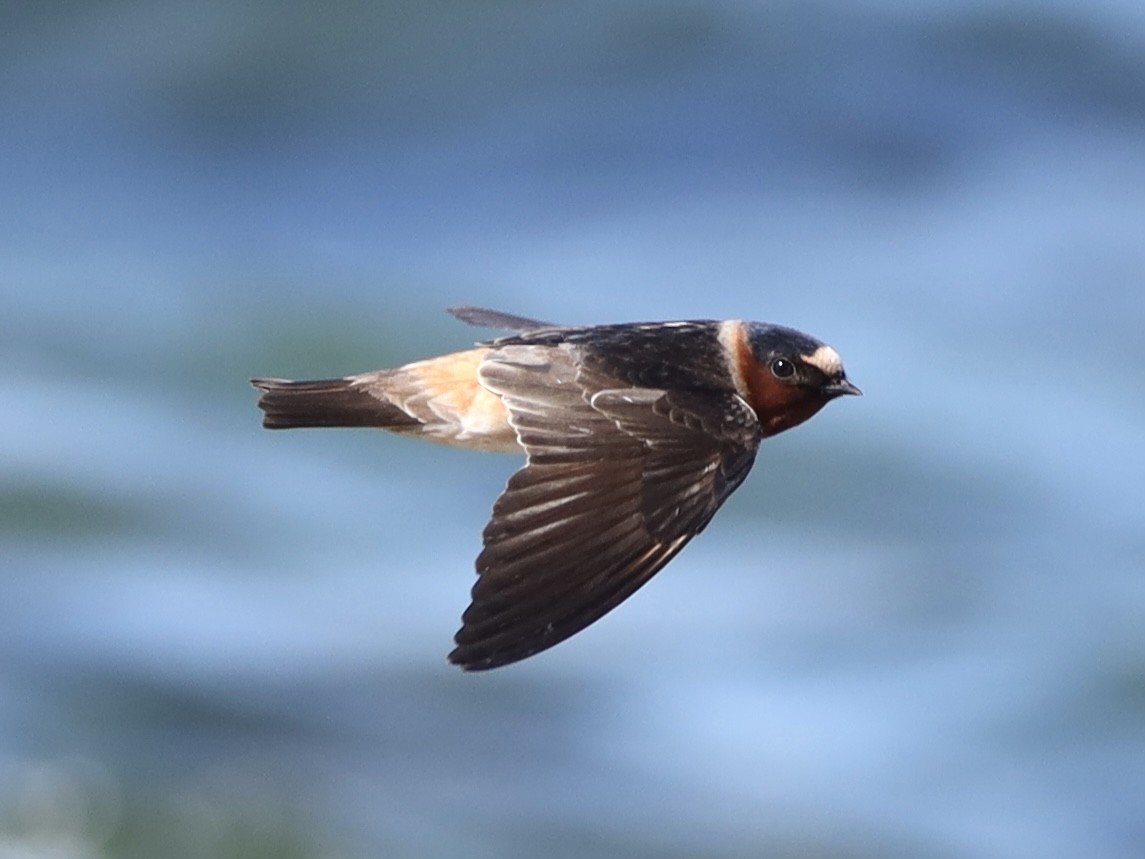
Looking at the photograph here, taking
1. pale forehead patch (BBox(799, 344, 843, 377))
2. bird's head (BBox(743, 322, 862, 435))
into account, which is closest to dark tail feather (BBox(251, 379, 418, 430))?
bird's head (BBox(743, 322, 862, 435))

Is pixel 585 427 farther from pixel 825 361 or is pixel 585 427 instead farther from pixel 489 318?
pixel 489 318

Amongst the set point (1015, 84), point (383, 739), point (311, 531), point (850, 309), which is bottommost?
point (383, 739)

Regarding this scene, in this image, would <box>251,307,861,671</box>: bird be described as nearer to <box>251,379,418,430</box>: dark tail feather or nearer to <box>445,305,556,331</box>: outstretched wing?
<box>251,379,418,430</box>: dark tail feather

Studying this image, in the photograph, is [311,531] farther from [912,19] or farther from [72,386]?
[912,19]

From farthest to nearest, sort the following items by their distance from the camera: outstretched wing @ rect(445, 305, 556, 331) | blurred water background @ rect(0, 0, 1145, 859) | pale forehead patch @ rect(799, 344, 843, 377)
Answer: blurred water background @ rect(0, 0, 1145, 859) < outstretched wing @ rect(445, 305, 556, 331) < pale forehead patch @ rect(799, 344, 843, 377)

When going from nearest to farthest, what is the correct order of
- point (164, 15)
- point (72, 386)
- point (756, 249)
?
point (72, 386)
point (756, 249)
point (164, 15)

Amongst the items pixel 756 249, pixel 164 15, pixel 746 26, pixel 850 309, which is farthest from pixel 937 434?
pixel 164 15

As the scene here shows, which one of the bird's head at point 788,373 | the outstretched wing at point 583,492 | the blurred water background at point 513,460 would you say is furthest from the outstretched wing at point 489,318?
the blurred water background at point 513,460
